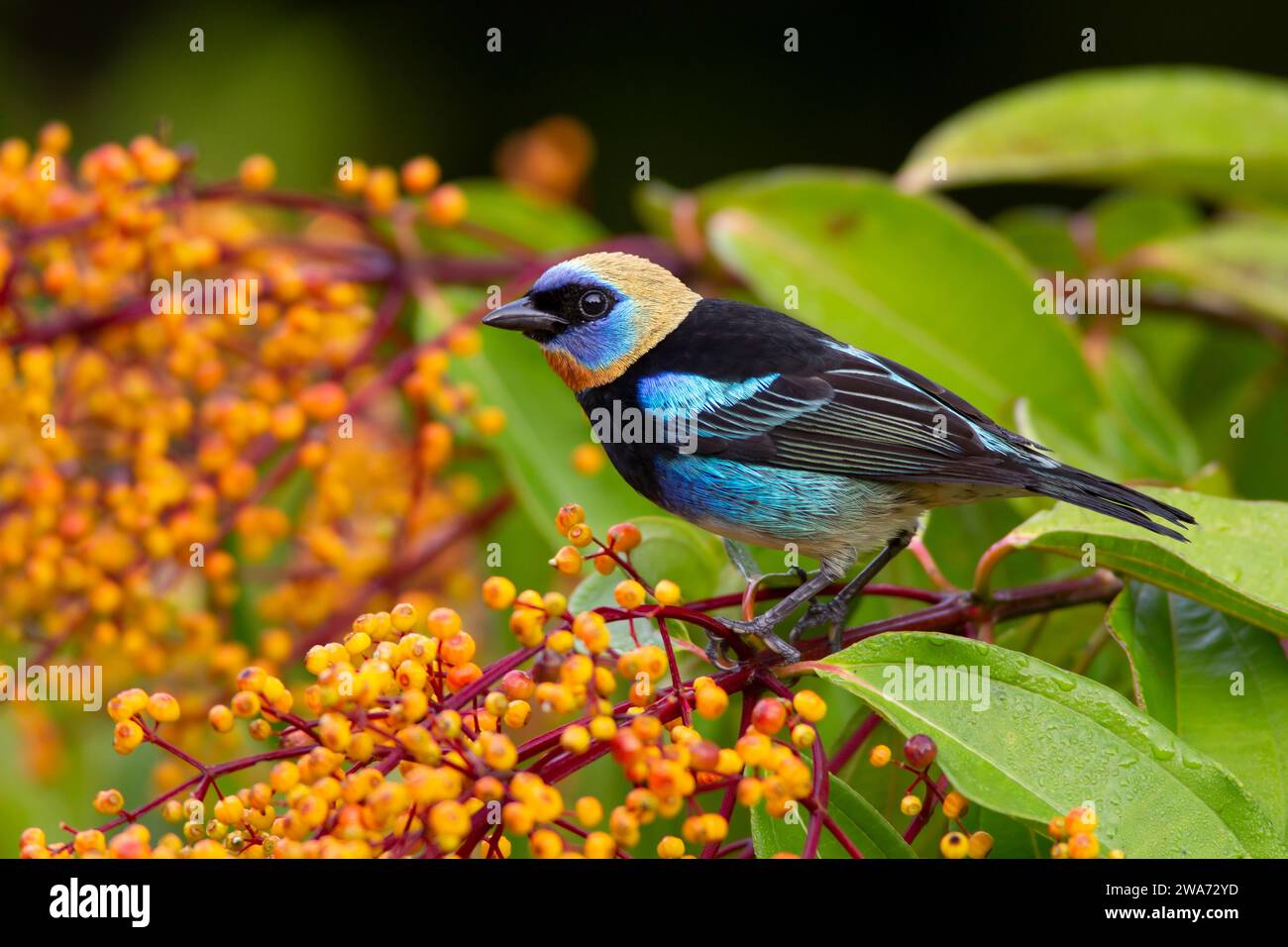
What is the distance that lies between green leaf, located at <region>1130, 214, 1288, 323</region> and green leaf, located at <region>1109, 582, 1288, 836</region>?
3.07ft

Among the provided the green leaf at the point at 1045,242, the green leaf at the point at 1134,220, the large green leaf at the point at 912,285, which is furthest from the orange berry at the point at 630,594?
the green leaf at the point at 1134,220

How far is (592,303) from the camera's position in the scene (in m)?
1.76

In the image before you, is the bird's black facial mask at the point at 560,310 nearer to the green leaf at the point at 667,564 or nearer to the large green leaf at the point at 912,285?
the green leaf at the point at 667,564

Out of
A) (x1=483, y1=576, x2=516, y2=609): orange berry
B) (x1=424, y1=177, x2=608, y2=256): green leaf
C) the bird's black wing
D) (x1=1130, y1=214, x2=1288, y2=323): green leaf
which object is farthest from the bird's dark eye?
(x1=1130, y1=214, x2=1288, y2=323): green leaf

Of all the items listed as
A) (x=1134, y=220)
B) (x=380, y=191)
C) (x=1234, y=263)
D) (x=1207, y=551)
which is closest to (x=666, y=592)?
(x=1207, y=551)

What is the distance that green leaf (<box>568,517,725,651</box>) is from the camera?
172cm

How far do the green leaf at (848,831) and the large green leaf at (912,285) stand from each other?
886 mm

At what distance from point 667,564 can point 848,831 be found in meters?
0.54

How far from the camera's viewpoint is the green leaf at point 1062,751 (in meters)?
1.33

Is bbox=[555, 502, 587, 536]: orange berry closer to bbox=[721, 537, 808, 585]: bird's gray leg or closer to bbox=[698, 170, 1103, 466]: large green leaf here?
bbox=[721, 537, 808, 585]: bird's gray leg

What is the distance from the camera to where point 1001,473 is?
1.59 meters

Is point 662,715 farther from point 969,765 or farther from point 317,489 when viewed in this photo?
point 317,489

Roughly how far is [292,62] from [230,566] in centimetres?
342
